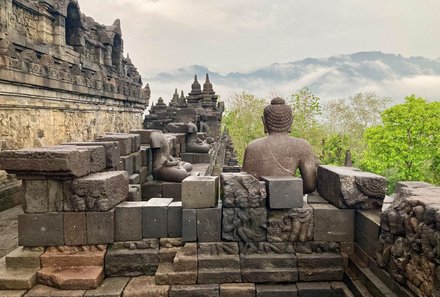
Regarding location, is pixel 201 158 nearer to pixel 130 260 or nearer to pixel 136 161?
pixel 136 161

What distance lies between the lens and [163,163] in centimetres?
692

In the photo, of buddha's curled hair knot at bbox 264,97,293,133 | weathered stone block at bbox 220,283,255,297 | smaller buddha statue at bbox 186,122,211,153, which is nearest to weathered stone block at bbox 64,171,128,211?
weathered stone block at bbox 220,283,255,297

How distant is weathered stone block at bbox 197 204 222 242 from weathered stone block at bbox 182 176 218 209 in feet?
0.36

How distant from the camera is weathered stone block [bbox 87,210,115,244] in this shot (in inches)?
150

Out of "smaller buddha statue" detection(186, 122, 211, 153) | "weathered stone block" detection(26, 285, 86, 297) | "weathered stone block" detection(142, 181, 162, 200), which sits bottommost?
"weathered stone block" detection(26, 285, 86, 297)

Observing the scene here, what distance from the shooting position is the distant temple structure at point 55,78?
886cm

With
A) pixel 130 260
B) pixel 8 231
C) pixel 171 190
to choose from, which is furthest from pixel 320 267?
pixel 8 231

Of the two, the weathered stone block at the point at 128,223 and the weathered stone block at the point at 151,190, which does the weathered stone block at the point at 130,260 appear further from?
the weathered stone block at the point at 151,190

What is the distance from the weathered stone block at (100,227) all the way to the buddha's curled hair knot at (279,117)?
96.2 inches

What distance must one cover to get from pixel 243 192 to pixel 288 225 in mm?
697

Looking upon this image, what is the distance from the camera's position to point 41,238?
12.4 ft

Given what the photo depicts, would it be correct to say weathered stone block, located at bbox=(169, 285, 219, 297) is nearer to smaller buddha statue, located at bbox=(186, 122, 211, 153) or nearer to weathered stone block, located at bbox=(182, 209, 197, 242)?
weathered stone block, located at bbox=(182, 209, 197, 242)

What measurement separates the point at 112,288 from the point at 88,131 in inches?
501

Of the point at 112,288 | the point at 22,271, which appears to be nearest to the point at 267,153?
the point at 112,288
